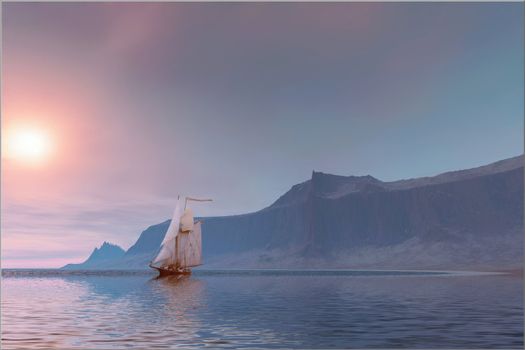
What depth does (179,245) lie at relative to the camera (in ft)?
564

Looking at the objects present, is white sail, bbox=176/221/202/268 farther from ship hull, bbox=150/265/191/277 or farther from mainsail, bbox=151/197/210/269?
ship hull, bbox=150/265/191/277

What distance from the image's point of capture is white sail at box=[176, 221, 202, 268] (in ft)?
563

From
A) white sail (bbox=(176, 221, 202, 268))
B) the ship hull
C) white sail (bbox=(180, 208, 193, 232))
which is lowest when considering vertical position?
the ship hull

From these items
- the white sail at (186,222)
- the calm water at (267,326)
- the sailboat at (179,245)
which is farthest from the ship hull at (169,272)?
the calm water at (267,326)

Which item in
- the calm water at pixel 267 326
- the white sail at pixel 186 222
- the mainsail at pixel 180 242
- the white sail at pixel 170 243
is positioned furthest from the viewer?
the white sail at pixel 186 222

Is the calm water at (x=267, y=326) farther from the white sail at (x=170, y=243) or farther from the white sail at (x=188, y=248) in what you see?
the white sail at (x=188, y=248)

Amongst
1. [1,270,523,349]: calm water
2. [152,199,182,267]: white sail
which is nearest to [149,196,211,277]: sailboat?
[152,199,182,267]: white sail

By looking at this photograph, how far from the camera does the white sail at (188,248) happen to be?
172 metres

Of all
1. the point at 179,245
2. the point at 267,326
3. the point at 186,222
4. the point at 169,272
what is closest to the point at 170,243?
the point at 179,245

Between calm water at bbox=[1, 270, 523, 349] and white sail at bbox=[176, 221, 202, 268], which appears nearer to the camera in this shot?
calm water at bbox=[1, 270, 523, 349]

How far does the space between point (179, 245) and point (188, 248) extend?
263 cm

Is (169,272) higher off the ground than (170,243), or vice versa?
(170,243)

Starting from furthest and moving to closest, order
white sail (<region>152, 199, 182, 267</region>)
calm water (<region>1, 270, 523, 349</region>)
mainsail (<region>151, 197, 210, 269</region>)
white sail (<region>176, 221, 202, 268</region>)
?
white sail (<region>176, 221, 202, 268</region>) < mainsail (<region>151, 197, 210, 269</region>) < white sail (<region>152, 199, 182, 267</region>) < calm water (<region>1, 270, 523, 349</region>)

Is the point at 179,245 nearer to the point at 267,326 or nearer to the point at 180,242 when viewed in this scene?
the point at 180,242
